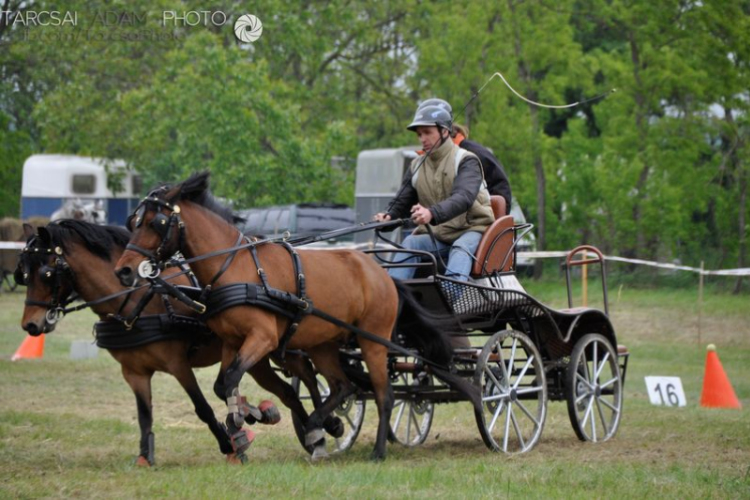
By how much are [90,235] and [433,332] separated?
7.97ft

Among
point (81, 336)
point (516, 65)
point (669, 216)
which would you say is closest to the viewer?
point (81, 336)

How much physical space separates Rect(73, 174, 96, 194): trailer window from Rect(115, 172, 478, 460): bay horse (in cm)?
2463

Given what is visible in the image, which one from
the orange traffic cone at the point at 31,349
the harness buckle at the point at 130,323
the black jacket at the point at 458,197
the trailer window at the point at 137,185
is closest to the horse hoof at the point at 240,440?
the harness buckle at the point at 130,323

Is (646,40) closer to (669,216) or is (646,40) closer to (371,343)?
(669,216)

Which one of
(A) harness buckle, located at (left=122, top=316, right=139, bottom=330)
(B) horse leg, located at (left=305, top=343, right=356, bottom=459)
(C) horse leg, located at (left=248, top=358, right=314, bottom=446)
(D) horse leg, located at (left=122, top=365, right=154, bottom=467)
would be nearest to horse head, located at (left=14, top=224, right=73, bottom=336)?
(A) harness buckle, located at (left=122, top=316, right=139, bottom=330)

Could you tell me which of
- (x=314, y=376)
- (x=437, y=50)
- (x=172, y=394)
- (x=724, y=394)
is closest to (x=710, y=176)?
(x=437, y=50)

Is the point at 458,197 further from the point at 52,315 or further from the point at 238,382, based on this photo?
the point at 52,315

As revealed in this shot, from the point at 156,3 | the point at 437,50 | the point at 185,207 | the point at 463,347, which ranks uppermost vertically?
the point at 156,3

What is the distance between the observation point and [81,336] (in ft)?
61.3

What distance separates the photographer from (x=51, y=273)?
8.12m

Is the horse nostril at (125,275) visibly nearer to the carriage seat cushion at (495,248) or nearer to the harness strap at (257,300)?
the harness strap at (257,300)

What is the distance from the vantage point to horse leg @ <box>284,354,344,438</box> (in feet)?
28.5

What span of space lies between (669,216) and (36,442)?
50.7 feet

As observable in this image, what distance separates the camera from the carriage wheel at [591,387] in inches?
366
